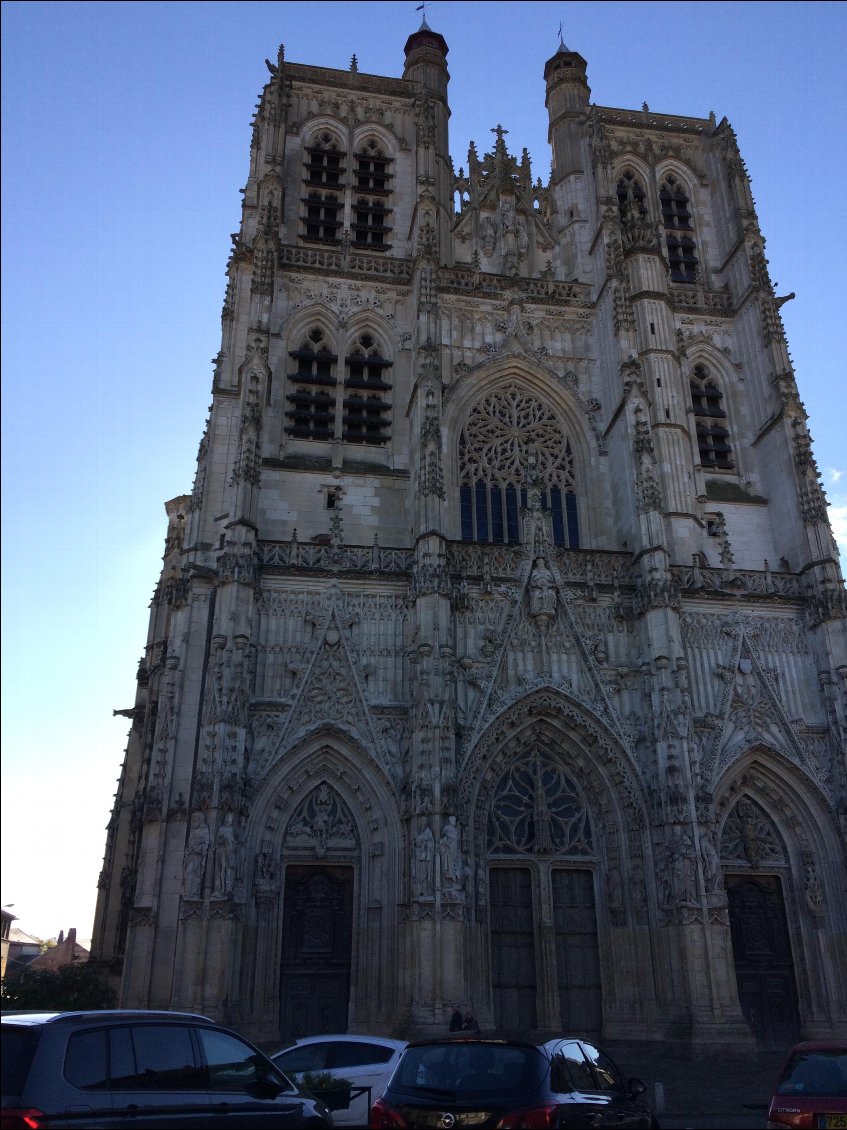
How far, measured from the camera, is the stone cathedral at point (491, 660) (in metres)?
17.9

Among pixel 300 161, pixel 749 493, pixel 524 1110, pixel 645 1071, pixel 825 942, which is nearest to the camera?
pixel 524 1110

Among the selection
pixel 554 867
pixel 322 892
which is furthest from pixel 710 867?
pixel 322 892

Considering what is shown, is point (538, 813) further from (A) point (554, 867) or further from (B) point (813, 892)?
(B) point (813, 892)

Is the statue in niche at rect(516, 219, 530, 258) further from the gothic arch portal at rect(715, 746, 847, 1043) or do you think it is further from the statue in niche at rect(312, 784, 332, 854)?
the statue in niche at rect(312, 784, 332, 854)

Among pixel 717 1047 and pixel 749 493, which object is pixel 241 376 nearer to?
pixel 749 493

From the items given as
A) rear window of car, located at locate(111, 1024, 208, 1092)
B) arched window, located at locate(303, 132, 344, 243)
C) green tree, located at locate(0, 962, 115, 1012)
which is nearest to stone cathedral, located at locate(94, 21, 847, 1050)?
arched window, located at locate(303, 132, 344, 243)

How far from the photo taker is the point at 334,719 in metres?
19.5

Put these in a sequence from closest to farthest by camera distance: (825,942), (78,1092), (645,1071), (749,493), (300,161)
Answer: (78,1092)
(645,1071)
(825,942)
(749,493)
(300,161)

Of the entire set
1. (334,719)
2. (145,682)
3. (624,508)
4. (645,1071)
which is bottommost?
(645,1071)

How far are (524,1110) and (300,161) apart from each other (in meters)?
29.5

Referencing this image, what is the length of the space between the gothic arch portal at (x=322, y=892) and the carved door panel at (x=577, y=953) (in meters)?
3.79

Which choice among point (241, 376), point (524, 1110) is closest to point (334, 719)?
point (241, 376)

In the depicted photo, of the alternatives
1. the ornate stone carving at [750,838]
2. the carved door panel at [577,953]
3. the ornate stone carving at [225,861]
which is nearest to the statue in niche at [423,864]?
the ornate stone carving at [225,861]

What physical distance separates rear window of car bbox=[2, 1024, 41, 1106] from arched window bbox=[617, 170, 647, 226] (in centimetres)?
2940
